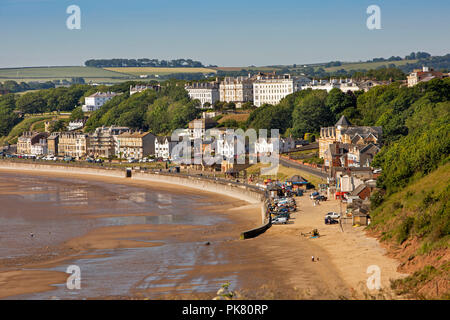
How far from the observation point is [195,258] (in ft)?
122

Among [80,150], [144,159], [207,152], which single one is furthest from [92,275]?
[80,150]

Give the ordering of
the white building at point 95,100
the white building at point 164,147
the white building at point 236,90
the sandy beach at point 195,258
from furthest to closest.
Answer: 1. the white building at point 95,100
2. the white building at point 236,90
3. the white building at point 164,147
4. the sandy beach at point 195,258

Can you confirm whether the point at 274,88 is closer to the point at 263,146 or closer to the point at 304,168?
the point at 263,146

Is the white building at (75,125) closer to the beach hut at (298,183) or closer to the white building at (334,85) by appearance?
the white building at (334,85)

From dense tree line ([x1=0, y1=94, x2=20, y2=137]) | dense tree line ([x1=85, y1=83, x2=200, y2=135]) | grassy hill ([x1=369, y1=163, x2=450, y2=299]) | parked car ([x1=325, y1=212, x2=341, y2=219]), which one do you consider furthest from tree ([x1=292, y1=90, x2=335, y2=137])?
dense tree line ([x1=0, y1=94, x2=20, y2=137])

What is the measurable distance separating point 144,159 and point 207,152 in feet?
39.2

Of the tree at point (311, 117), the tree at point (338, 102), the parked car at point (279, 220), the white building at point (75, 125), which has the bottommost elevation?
the parked car at point (279, 220)

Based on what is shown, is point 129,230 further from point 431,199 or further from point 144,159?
point 144,159

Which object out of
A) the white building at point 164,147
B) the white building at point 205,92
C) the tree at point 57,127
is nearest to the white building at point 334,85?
the white building at point 205,92

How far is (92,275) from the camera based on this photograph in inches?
1334

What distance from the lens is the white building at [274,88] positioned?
130125 millimetres

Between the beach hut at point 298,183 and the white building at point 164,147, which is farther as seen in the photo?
the white building at point 164,147

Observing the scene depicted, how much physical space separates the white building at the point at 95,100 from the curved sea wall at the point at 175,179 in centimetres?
5616

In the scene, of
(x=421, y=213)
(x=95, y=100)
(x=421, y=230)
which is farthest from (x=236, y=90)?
(x=421, y=230)
